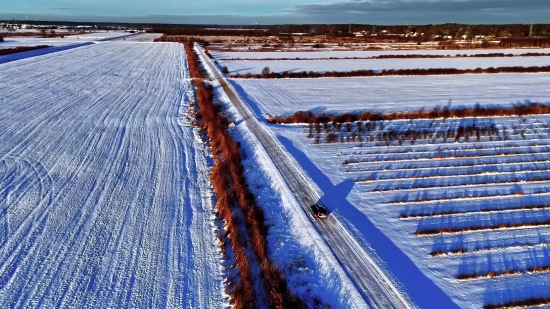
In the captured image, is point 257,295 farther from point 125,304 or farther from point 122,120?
point 122,120

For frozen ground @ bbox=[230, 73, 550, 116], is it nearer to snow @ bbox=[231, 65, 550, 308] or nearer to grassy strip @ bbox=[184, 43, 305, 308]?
snow @ bbox=[231, 65, 550, 308]

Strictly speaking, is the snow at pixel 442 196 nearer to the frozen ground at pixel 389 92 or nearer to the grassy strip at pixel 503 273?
the grassy strip at pixel 503 273

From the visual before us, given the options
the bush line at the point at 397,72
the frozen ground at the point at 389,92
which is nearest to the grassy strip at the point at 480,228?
the frozen ground at the point at 389,92

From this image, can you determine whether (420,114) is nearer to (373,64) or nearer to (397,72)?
(397,72)

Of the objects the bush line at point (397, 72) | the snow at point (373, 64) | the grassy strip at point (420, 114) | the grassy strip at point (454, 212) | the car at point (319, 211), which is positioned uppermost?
the snow at point (373, 64)

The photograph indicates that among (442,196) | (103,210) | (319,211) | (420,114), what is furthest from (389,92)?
(103,210)
